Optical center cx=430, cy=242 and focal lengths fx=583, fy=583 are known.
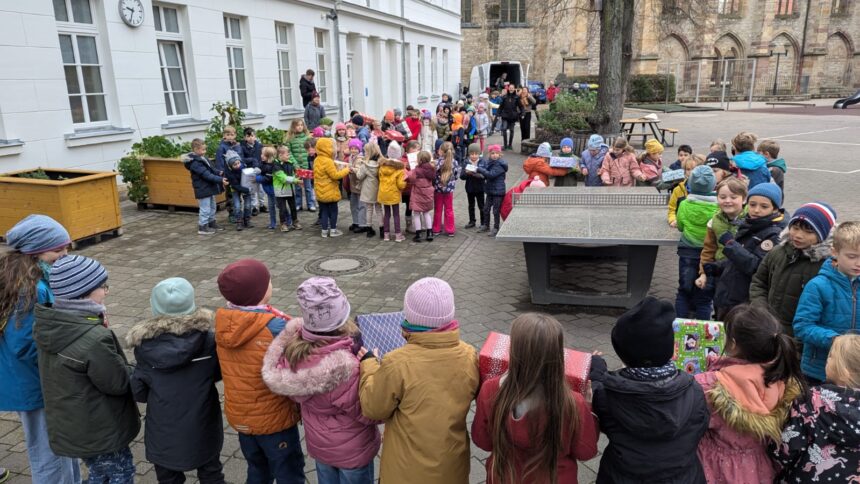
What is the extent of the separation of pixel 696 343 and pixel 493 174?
5973 mm

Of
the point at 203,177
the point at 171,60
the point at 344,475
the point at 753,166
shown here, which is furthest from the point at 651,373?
the point at 171,60

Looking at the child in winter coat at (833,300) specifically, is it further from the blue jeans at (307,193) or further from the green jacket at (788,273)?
the blue jeans at (307,193)

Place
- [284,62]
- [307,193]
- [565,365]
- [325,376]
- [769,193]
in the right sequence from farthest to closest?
[284,62] → [307,193] → [769,193] → [325,376] → [565,365]

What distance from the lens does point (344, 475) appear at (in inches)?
113

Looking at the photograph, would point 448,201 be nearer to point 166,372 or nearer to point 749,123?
point 166,372

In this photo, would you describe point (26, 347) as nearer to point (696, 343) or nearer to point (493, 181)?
point (696, 343)

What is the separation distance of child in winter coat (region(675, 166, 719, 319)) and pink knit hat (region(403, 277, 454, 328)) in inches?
142

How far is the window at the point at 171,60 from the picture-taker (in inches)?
475

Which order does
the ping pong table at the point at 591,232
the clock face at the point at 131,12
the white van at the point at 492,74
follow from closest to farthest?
1. the ping pong table at the point at 591,232
2. the clock face at the point at 131,12
3. the white van at the point at 492,74

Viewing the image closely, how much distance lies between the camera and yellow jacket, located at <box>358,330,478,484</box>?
2480 mm

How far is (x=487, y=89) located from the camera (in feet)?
100

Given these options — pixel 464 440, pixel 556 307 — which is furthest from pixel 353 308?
pixel 464 440

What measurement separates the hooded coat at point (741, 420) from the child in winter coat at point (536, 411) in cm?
55

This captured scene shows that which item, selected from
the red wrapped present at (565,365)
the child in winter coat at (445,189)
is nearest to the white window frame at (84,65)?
the child in winter coat at (445,189)
